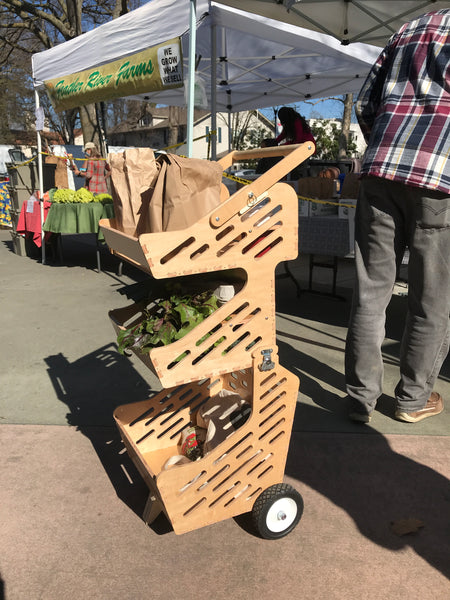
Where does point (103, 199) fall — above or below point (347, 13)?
below

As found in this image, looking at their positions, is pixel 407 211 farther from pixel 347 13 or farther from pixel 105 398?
pixel 347 13

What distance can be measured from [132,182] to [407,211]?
145 centimetres

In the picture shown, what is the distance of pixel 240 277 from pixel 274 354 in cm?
33

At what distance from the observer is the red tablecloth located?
8305 millimetres

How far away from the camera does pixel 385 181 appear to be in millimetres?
2555

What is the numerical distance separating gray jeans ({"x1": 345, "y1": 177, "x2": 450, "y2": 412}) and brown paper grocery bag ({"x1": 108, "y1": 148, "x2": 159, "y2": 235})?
1259mm

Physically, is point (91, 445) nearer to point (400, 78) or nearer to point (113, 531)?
point (113, 531)

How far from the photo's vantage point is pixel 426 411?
9.70 feet

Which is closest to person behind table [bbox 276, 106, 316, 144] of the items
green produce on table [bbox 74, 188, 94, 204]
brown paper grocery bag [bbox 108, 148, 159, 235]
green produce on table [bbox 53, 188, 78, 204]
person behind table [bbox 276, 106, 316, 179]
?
person behind table [bbox 276, 106, 316, 179]

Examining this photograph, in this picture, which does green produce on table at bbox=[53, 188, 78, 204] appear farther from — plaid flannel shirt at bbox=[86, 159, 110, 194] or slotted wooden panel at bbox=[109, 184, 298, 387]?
slotted wooden panel at bbox=[109, 184, 298, 387]

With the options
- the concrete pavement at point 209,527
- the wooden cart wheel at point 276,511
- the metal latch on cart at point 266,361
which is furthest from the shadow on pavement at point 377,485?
the metal latch on cart at point 266,361

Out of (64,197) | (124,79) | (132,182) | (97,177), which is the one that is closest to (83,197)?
(64,197)

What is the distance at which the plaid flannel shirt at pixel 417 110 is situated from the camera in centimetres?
238

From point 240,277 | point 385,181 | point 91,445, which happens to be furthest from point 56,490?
point 385,181
